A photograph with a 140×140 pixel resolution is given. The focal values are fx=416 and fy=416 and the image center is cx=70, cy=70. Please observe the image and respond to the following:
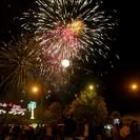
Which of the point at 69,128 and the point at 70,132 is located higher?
the point at 69,128

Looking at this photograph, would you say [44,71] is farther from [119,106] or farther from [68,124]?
[119,106]

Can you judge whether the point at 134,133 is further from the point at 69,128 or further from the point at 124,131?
the point at 69,128

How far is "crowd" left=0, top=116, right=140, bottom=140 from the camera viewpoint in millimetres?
10584

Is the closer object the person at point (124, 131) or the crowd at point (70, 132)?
the person at point (124, 131)

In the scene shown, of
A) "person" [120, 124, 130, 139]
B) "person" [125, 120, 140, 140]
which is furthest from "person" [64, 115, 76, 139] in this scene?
"person" [125, 120, 140, 140]

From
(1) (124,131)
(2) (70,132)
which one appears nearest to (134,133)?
(1) (124,131)

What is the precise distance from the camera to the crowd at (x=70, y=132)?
1058 centimetres

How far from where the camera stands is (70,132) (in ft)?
39.7

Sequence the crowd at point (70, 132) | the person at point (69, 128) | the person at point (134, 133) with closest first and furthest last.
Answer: the person at point (134, 133) < the crowd at point (70, 132) < the person at point (69, 128)

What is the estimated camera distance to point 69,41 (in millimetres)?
24062

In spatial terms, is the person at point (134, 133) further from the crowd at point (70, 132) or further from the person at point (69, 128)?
the person at point (69, 128)

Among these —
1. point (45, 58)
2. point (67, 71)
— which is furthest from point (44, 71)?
point (67, 71)

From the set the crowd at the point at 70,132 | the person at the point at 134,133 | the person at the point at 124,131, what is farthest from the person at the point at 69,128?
the person at the point at 134,133

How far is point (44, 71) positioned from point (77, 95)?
85.3 feet
